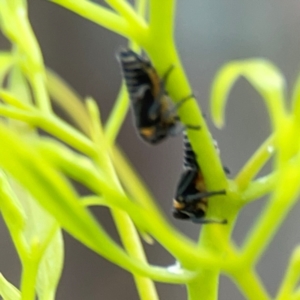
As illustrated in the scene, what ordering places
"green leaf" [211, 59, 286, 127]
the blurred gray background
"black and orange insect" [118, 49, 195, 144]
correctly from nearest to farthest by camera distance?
1. "green leaf" [211, 59, 286, 127]
2. "black and orange insect" [118, 49, 195, 144]
3. the blurred gray background

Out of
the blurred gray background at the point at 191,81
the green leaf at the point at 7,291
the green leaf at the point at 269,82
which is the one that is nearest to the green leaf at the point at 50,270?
the green leaf at the point at 7,291

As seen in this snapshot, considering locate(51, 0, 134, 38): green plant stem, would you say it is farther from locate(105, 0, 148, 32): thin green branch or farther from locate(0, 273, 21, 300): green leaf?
locate(0, 273, 21, 300): green leaf

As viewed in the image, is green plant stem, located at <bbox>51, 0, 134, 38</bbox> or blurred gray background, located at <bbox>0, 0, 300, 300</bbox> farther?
blurred gray background, located at <bbox>0, 0, 300, 300</bbox>

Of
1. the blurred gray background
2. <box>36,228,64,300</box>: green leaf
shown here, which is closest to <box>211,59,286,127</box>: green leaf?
<box>36,228,64,300</box>: green leaf

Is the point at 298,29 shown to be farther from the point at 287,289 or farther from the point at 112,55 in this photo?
the point at 287,289

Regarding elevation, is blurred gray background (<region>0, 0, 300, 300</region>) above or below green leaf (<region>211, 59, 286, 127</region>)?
below

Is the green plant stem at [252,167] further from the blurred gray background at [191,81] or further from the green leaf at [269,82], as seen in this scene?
the blurred gray background at [191,81]

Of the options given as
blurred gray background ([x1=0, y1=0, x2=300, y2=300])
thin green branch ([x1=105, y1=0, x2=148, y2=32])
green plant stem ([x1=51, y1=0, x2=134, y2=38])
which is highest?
thin green branch ([x1=105, y1=0, x2=148, y2=32])
